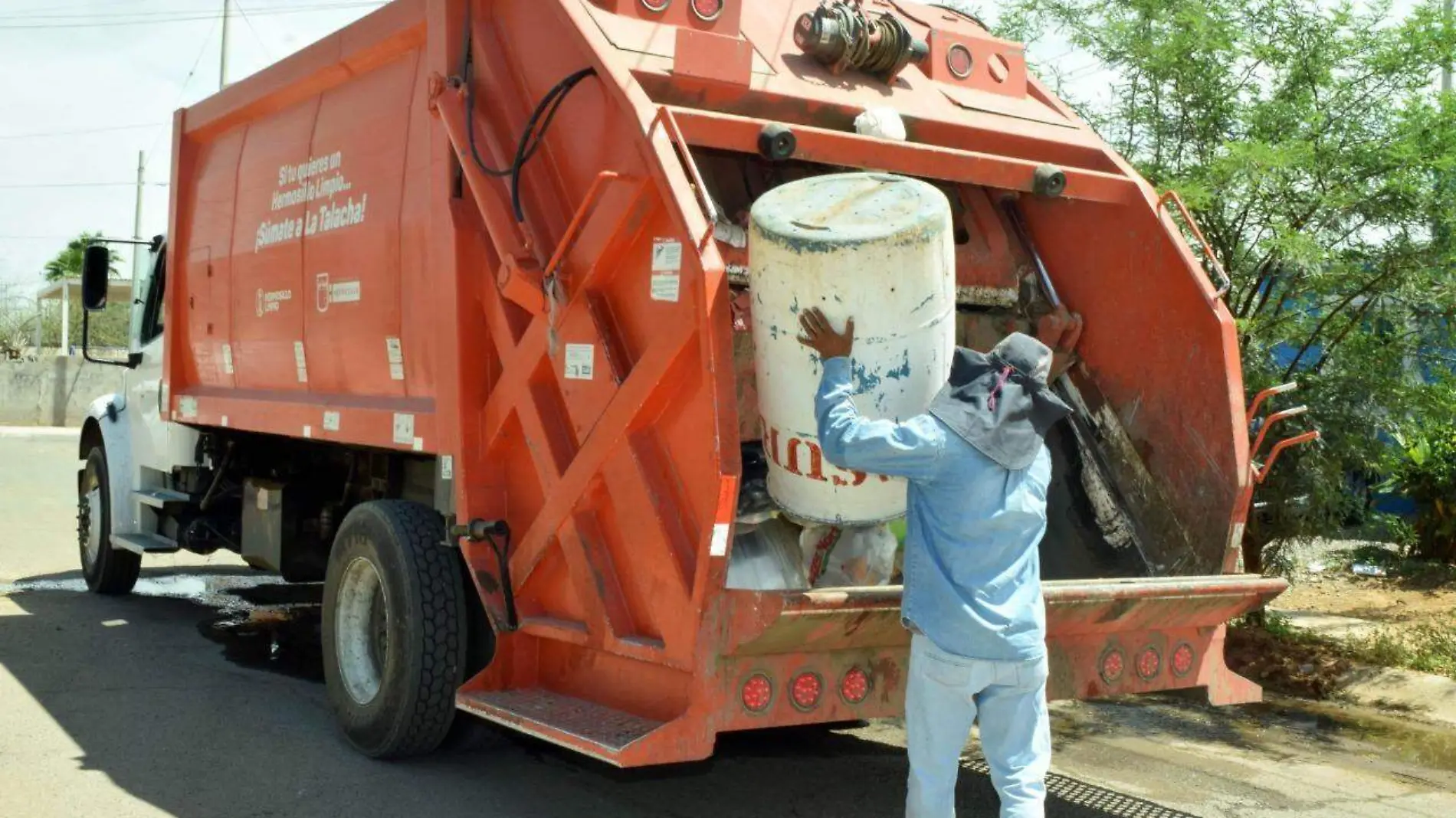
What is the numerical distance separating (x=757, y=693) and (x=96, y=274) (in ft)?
20.8

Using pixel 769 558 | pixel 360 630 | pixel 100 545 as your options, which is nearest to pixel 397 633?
pixel 360 630

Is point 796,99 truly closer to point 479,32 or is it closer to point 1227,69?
point 479,32

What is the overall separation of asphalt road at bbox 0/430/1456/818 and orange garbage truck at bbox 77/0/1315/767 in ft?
1.22

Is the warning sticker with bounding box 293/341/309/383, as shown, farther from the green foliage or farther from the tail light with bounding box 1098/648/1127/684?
the green foliage

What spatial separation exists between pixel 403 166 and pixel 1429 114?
4.83 metres

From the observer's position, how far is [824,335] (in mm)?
3719

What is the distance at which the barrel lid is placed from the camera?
3719 millimetres

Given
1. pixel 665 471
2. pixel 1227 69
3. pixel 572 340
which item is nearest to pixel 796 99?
pixel 572 340

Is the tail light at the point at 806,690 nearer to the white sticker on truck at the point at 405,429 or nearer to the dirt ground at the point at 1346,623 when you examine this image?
the white sticker on truck at the point at 405,429

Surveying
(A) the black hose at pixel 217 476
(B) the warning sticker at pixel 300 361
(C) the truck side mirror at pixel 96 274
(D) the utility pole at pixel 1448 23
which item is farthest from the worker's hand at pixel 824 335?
(C) the truck side mirror at pixel 96 274

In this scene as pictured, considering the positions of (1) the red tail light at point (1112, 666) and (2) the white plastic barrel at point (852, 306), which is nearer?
(2) the white plastic barrel at point (852, 306)

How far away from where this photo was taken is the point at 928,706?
3643mm

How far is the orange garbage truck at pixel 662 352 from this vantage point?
12.9 ft

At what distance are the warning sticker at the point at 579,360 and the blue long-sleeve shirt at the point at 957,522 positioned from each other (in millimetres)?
890
